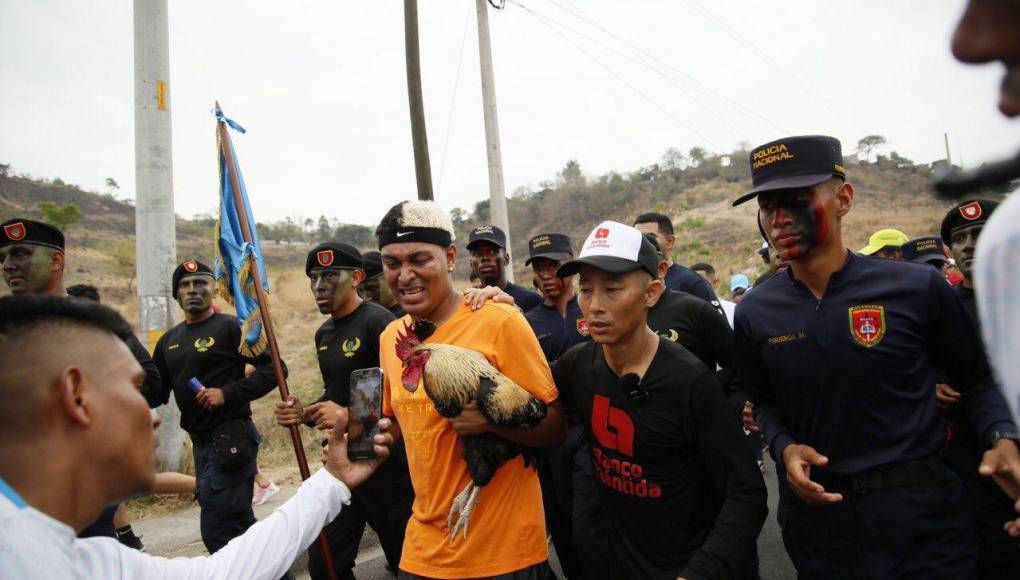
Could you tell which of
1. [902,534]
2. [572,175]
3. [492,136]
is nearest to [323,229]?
[572,175]

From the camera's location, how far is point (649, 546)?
262 cm

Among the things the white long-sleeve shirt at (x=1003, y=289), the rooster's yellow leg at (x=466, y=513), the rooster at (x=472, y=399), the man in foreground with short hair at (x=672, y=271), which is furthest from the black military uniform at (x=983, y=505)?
the white long-sleeve shirt at (x=1003, y=289)

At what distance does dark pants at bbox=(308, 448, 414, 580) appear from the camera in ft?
13.8

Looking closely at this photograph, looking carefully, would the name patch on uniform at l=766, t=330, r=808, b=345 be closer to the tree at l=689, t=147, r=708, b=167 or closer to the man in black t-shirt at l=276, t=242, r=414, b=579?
the man in black t-shirt at l=276, t=242, r=414, b=579

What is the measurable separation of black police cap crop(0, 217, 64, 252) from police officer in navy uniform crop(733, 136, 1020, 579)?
4823mm

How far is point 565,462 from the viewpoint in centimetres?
470

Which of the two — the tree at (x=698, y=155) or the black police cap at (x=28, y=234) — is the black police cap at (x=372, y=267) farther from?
the tree at (x=698, y=155)

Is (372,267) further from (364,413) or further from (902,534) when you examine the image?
(902,534)

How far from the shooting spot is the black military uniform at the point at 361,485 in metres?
4.21

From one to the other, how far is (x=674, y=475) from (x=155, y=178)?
6.91m

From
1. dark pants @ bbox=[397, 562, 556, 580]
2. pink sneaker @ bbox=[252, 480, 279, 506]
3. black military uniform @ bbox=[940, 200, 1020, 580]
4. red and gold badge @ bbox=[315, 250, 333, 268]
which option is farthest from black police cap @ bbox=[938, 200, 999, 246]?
pink sneaker @ bbox=[252, 480, 279, 506]

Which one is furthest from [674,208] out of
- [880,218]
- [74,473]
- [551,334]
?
[74,473]

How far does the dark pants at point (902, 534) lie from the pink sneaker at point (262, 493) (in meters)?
6.38

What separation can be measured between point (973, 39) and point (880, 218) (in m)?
37.8
